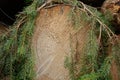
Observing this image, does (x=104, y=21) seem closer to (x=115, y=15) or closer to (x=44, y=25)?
(x=115, y=15)

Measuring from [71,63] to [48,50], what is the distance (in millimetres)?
243

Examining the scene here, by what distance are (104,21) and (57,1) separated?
413 mm

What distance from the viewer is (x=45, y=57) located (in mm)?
2133

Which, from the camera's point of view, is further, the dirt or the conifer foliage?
the dirt

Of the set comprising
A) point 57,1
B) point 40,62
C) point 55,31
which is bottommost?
point 40,62

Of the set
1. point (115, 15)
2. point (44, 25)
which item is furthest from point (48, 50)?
point (115, 15)

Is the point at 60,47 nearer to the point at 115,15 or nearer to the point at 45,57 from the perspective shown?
the point at 45,57

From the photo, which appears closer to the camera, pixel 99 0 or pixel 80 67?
pixel 80 67

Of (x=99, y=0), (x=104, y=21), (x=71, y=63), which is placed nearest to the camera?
(x=71, y=63)

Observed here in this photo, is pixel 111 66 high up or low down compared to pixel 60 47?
down

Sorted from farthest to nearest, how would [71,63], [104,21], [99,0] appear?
[99,0], [104,21], [71,63]

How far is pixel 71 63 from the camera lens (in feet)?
6.52

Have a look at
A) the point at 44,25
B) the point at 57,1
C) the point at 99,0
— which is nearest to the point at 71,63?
the point at 44,25

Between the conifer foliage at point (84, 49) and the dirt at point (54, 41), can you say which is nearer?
the conifer foliage at point (84, 49)
